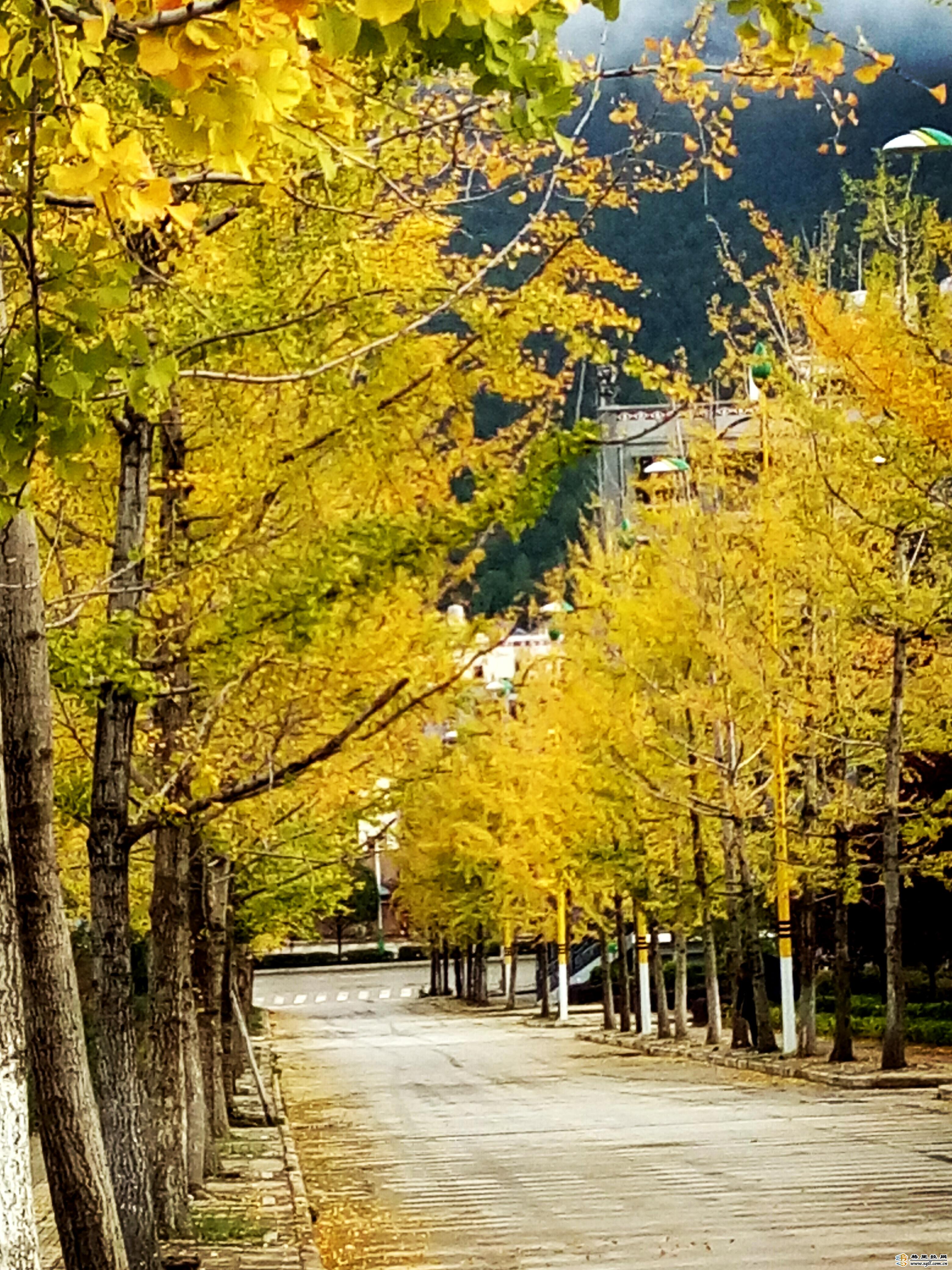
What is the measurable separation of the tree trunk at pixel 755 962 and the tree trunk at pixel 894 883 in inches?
193

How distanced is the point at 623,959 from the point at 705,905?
994 centimetres

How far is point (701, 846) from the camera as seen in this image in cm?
3353

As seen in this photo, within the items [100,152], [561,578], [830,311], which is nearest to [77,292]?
[100,152]

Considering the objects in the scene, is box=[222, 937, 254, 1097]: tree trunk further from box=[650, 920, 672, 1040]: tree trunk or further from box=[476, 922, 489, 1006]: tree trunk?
box=[476, 922, 489, 1006]: tree trunk

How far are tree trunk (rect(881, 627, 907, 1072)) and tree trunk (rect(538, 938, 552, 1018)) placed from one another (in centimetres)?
3076

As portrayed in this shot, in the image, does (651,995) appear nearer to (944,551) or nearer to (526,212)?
(944,551)

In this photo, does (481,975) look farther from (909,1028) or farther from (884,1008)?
(909,1028)

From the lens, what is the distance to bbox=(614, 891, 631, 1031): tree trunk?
137 feet

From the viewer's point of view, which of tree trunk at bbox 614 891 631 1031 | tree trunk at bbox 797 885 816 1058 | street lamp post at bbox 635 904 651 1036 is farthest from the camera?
tree trunk at bbox 614 891 631 1031

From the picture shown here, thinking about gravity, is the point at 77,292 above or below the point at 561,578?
below

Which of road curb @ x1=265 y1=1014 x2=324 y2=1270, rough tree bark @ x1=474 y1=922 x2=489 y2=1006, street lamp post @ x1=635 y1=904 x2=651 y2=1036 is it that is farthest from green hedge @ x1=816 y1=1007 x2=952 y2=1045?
rough tree bark @ x1=474 y1=922 x2=489 y2=1006

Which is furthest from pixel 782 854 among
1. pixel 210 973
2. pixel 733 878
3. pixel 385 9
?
pixel 385 9

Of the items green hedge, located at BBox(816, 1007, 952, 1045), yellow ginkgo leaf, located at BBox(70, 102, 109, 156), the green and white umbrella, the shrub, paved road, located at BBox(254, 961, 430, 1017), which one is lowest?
paved road, located at BBox(254, 961, 430, 1017)

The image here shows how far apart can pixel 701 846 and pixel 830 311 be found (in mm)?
14142
